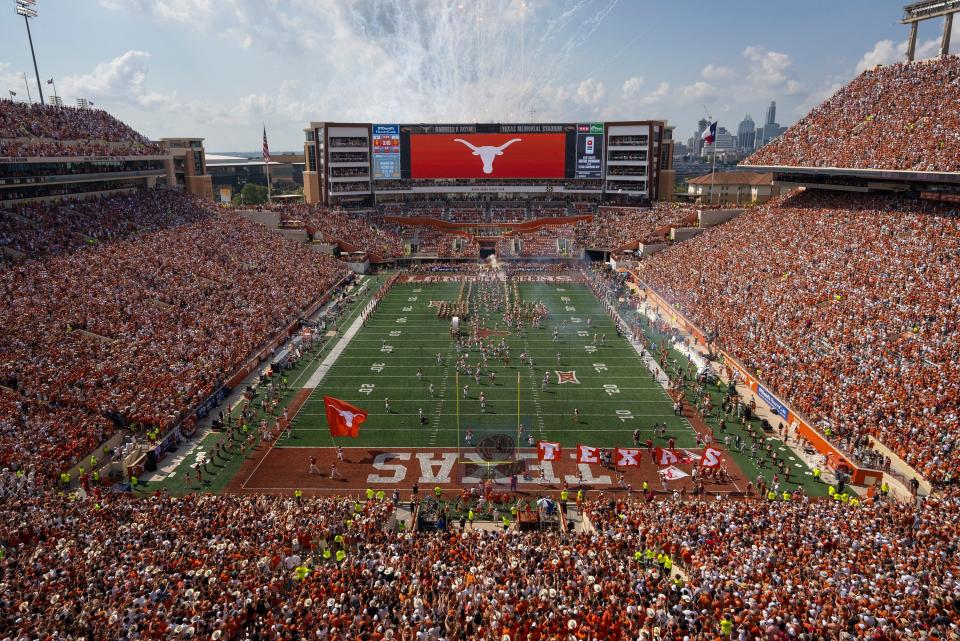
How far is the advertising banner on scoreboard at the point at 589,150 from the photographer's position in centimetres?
6266

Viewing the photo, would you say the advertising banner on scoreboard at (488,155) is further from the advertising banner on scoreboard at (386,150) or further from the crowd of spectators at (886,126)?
the crowd of spectators at (886,126)

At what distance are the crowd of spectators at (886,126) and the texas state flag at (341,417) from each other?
30.3m

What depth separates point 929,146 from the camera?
3181 centimetres

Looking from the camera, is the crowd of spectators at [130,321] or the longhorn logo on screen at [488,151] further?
the longhorn logo on screen at [488,151]

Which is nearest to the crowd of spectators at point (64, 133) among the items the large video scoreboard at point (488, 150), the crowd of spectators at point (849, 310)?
the large video scoreboard at point (488, 150)

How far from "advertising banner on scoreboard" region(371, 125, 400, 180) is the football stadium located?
13.3 metres

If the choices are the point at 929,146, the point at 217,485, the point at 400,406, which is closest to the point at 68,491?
the point at 217,485

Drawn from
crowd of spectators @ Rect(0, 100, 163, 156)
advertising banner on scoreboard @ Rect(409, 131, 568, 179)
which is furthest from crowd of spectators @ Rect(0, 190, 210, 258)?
advertising banner on scoreboard @ Rect(409, 131, 568, 179)

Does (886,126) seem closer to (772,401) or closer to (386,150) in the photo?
(772,401)

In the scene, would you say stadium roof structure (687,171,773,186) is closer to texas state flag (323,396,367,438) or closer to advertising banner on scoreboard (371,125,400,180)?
advertising banner on scoreboard (371,125,400,180)

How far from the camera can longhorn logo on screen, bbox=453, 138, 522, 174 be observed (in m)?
63.0

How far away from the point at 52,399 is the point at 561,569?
18000 millimetres

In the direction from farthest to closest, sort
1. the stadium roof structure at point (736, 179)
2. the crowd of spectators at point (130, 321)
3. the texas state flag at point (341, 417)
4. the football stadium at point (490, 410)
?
the stadium roof structure at point (736, 179) < the crowd of spectators at point (130, 321) < the texas state flag at point (341, 417) < the football stadium at point (490, 410)

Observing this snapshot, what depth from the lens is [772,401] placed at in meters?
23.4
